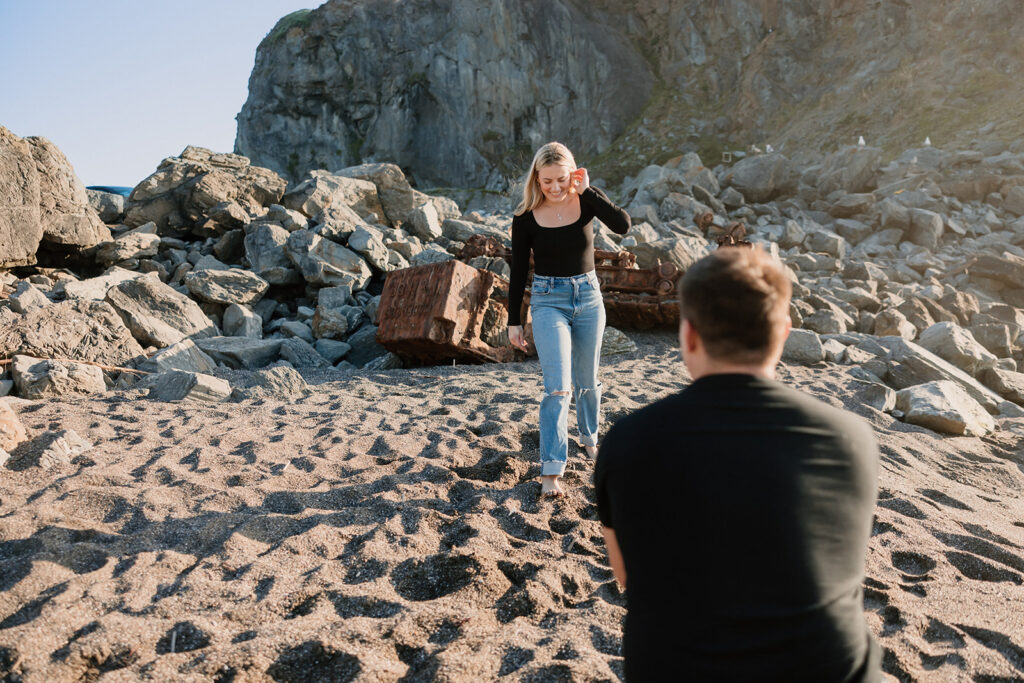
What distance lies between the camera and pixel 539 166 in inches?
142

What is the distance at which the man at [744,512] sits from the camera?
127 cm

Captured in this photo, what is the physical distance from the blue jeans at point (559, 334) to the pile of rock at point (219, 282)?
3.29 metres

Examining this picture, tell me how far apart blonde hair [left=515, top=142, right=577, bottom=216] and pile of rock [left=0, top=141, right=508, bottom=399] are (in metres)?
3.41

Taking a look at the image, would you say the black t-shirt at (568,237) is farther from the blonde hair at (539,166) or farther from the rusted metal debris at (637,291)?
the rusted metal debris at (637,291)

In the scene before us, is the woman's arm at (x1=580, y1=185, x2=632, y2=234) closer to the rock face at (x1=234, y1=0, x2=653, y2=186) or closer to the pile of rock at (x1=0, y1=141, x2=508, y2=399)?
the pile of rock at (x1=0, y1=141, x2=508, y2=399)

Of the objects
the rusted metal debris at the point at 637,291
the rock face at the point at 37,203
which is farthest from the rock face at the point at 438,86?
the rock face at the point at 37,203

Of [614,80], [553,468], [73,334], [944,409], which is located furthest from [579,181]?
[614,80]

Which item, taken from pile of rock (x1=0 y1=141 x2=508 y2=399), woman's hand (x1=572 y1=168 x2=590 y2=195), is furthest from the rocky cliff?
woman's hand (x1=572 y1=168 x2=590 y2=195)

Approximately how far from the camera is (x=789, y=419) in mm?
1304

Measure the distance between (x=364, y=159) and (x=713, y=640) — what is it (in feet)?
173

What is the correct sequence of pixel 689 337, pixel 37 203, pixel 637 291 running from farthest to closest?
pixel 637 291 < pixel 37 203 < pixel 689 337

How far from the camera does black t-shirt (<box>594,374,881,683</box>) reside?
1.27 meters

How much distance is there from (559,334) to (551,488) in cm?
87

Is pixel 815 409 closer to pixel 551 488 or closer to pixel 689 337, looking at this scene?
pixel 689 337
